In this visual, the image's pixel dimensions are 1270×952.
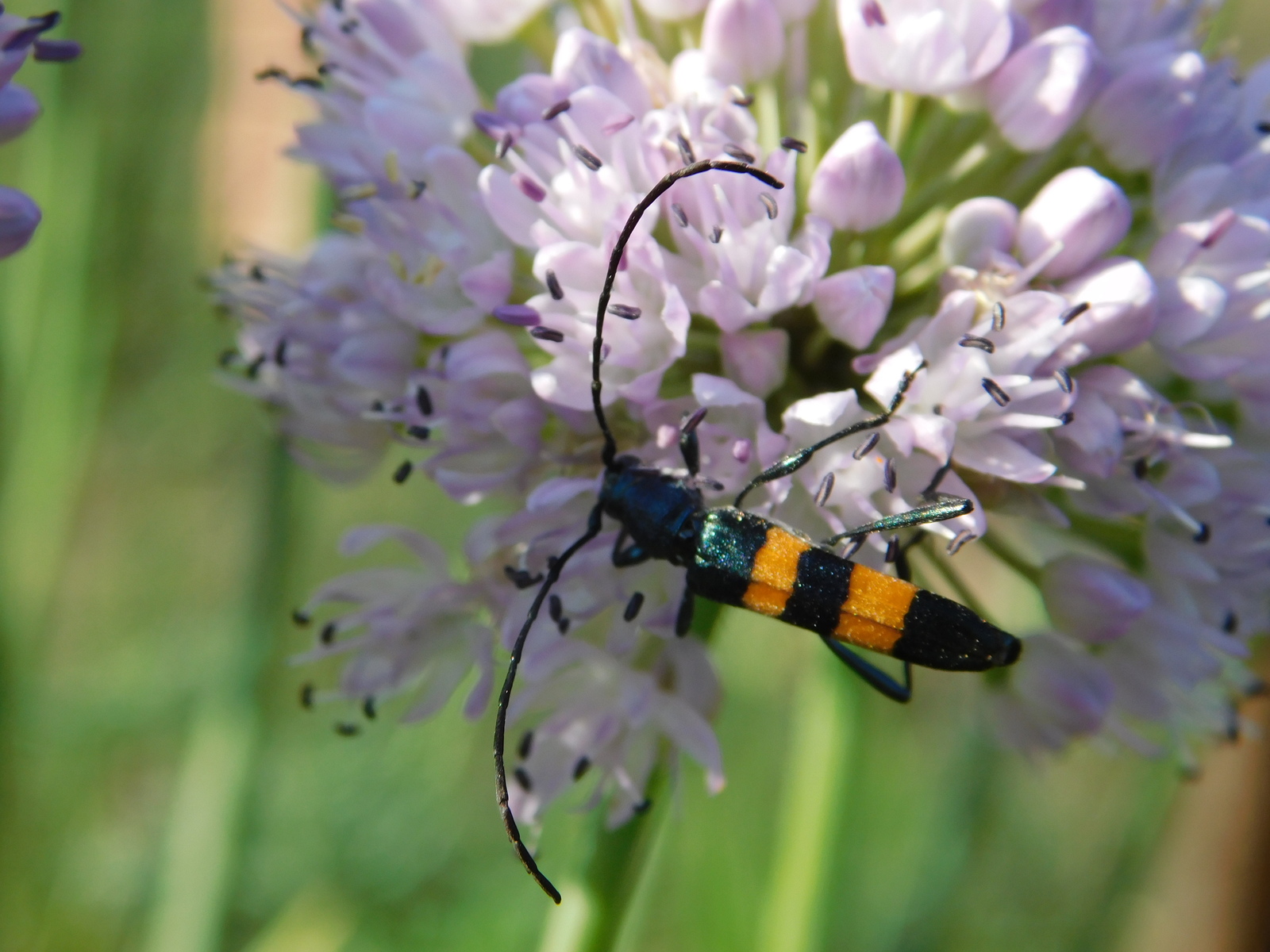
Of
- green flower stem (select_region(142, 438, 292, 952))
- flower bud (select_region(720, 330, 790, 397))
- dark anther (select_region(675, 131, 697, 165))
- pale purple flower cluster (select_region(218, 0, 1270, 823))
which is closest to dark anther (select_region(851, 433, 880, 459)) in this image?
pale purple flower cluster (select_region(218, 0, 1270, 823))

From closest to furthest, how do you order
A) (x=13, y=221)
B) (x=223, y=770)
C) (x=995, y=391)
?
(x=13, y=221) → (x=995, y=391) → (x=223, y=770)

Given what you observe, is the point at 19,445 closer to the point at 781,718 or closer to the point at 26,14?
the point at 26,14

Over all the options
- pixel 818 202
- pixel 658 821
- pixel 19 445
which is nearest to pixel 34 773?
pixel 19 445

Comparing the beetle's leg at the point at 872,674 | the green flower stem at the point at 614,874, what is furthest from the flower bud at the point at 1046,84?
the green flower stem at the point at 614,874

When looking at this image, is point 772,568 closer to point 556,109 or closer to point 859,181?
point 859,181

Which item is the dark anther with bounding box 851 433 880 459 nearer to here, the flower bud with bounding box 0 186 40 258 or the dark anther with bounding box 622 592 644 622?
the dark anther with bounding box 622 592 644 622

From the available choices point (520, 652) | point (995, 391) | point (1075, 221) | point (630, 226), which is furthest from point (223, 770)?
point (1075, 221)

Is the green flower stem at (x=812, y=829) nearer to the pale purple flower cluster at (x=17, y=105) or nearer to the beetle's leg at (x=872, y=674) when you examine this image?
the beetle's leg at (x=872, y=674)
